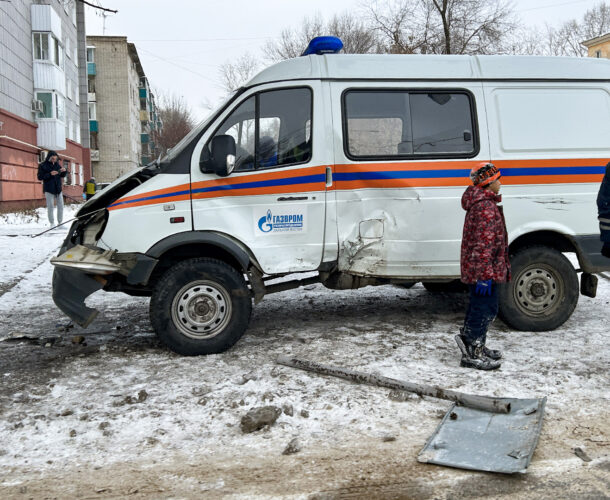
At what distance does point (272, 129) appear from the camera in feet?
19.3

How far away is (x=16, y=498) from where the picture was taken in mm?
3314

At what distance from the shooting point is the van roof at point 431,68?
5.96 meters

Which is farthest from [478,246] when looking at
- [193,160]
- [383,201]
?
[193,160]

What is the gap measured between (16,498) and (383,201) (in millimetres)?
3916

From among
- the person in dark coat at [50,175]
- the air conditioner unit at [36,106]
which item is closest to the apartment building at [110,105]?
the air conditioner unit at [36,106]

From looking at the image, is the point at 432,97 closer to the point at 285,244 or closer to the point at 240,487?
the point at 285,244

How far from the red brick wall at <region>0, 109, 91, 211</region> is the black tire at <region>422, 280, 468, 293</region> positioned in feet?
59.2

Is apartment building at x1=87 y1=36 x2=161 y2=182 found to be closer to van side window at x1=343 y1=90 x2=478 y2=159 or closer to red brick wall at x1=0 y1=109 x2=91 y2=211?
red brick wall at x1=0 y1=109 x2=91 y2=211

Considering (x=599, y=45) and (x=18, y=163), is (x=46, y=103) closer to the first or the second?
(x=18, y=163)

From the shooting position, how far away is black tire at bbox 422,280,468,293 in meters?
7.27

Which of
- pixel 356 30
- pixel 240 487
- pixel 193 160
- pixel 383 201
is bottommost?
pixel 240 487

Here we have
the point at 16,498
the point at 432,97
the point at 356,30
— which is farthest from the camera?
the point at 356,30

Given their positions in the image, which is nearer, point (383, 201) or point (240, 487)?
point (240, 487)

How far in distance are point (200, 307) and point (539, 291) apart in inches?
129
